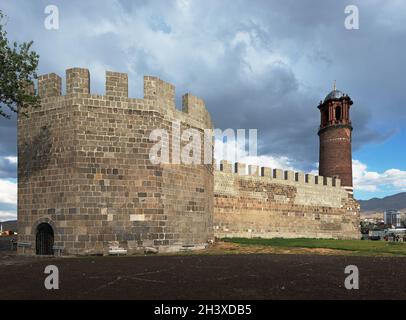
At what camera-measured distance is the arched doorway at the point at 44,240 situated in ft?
44.4

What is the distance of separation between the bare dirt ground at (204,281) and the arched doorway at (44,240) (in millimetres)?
3900

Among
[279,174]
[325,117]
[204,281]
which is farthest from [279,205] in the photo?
[204,281]

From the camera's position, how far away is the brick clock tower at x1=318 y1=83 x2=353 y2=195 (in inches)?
1276

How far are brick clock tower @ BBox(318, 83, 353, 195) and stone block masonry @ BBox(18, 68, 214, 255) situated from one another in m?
21.5

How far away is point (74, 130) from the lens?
1313 cm

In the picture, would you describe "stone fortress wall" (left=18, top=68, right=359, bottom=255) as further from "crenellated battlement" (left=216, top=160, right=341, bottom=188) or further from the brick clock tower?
the brick clock tower

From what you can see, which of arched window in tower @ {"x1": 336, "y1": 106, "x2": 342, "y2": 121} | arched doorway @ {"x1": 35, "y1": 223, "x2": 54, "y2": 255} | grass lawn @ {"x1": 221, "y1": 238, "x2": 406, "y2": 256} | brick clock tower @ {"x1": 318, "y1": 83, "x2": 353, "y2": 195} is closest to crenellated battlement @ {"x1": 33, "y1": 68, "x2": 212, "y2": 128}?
arched doorway @ {"x1": 35, "y1": 223, "x2": 54, "y2": 255}

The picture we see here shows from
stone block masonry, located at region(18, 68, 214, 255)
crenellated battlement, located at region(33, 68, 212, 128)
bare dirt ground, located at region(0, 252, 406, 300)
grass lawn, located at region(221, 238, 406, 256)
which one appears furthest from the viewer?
grass lawn, located at region(221, 238, 406, 256)

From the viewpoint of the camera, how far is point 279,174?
2703 cm

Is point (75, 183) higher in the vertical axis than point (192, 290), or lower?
higher

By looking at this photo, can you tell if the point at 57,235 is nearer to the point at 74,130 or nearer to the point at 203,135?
the point at 74,130

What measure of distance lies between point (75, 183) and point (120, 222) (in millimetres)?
1974

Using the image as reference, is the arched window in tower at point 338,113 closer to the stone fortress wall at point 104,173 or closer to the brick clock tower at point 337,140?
the brick clock tower at point 337,140
